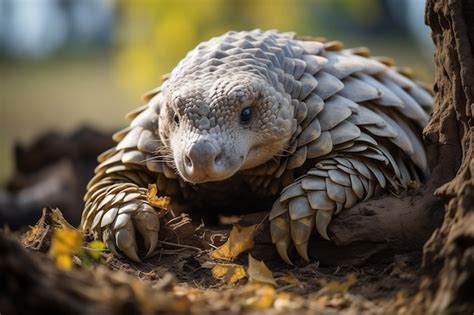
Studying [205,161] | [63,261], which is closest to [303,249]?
A: [205,161]

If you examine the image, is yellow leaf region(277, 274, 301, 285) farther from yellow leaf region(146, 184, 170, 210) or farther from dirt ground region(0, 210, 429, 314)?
yellow leaf region(146, 184, 170, 210)

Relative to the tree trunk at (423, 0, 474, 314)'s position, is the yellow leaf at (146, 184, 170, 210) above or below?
below

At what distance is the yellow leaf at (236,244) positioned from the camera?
3955mm

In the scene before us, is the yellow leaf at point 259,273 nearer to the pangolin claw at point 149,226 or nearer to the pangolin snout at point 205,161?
the pangolin snout at point 205,161

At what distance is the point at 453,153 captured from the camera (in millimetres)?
3717

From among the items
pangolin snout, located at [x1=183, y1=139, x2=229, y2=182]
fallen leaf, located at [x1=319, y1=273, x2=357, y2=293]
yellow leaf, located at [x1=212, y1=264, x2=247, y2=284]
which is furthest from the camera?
yellow leaf, located at [x1=212, y1=264, x2=247, y2=284]

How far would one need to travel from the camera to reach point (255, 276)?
3.52m

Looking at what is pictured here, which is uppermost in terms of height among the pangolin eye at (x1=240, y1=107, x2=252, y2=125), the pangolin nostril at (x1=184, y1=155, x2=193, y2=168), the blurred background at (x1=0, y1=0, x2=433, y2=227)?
the pangolin eye at (x1=240, y1=107, x2=252, y2=125)

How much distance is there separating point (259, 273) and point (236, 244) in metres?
0.44

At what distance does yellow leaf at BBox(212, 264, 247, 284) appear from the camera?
3676 mm

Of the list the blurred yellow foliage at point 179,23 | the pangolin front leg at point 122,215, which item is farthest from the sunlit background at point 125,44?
the pangolin front leg at point 122,215

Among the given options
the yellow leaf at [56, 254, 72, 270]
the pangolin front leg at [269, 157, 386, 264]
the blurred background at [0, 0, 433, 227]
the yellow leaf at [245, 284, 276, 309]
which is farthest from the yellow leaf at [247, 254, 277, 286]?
the blurred background at [0, 0, 433, 227]

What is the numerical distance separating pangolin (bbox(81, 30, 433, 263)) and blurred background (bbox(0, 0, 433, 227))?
10.3 metres

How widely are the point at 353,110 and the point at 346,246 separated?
875 millimetres
